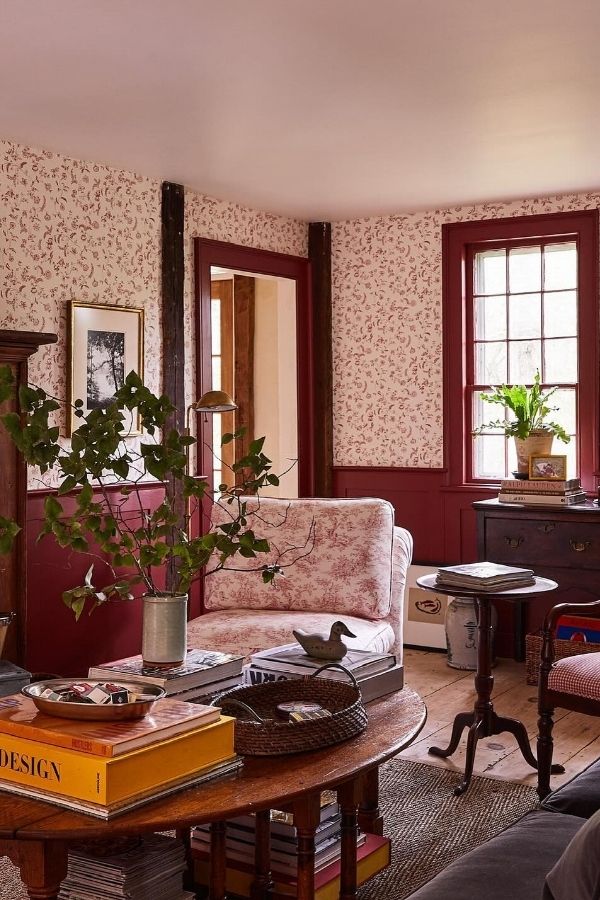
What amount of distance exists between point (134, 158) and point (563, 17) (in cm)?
238

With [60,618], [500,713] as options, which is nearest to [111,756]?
[60,618]

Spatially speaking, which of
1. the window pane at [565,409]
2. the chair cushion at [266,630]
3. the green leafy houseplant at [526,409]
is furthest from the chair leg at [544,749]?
the window pane at [565,409]

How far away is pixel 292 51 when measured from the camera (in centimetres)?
339

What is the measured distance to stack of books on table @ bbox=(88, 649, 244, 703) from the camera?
225cm

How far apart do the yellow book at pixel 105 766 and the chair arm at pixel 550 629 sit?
6.27ft

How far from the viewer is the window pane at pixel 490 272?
6090 millimetres

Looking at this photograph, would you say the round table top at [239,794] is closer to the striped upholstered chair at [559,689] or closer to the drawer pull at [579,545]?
the striped upholstered chair at [559,689]

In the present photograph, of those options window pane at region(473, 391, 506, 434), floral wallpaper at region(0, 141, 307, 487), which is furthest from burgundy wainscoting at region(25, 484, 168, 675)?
window pane at region(473, 391, 506, 434)

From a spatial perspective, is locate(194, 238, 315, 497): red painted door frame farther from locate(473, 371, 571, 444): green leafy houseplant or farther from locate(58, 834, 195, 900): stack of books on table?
locate(58, 834, 195, 900): stack of books on table

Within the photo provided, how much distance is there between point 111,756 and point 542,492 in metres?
4.06

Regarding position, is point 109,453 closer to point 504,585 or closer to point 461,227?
point 504,585

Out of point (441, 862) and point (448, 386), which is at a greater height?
point (448, 386)

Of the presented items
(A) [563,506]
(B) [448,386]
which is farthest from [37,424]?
(B) [448,386]

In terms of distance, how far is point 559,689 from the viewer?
341 centimetres
